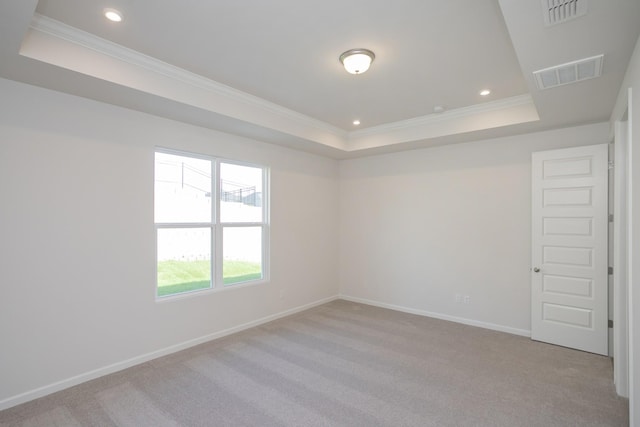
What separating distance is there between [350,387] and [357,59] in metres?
2.89

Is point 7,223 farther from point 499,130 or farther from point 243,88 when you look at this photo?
point 499,130

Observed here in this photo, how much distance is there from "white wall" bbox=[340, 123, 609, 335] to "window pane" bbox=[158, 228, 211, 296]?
2.80 metres

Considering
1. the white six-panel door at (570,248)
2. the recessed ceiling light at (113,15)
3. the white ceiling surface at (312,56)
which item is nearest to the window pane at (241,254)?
the white ceiling surface at (312,56)

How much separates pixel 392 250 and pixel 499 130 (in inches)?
94.8

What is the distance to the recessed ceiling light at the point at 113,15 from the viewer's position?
224cm

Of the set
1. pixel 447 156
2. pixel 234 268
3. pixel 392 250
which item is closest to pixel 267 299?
pixel 234 268

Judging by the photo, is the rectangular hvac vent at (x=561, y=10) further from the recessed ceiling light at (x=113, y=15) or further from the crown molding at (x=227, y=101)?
the recessed ceiling light at (x=113, y=15)

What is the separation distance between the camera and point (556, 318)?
387cm

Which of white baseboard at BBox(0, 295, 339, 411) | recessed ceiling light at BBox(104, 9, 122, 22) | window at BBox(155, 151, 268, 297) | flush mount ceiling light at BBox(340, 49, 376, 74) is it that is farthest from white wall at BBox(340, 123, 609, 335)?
recessed ceiling light at BBox(104, 9, 122, 22)

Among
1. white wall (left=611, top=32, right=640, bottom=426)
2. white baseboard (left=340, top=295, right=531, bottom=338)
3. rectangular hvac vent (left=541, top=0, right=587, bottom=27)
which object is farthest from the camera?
white baseboard (left=340, top=295, right=531, bottom=338)

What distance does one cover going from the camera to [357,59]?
278cm

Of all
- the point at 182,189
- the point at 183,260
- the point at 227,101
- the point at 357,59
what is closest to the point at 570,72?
the point at 357,59

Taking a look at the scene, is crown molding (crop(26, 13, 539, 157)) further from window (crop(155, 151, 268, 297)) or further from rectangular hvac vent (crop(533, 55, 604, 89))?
rectangular hvac vent (crop(533, 55, 604, 89))

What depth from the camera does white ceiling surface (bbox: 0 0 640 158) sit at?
7.09 feet
